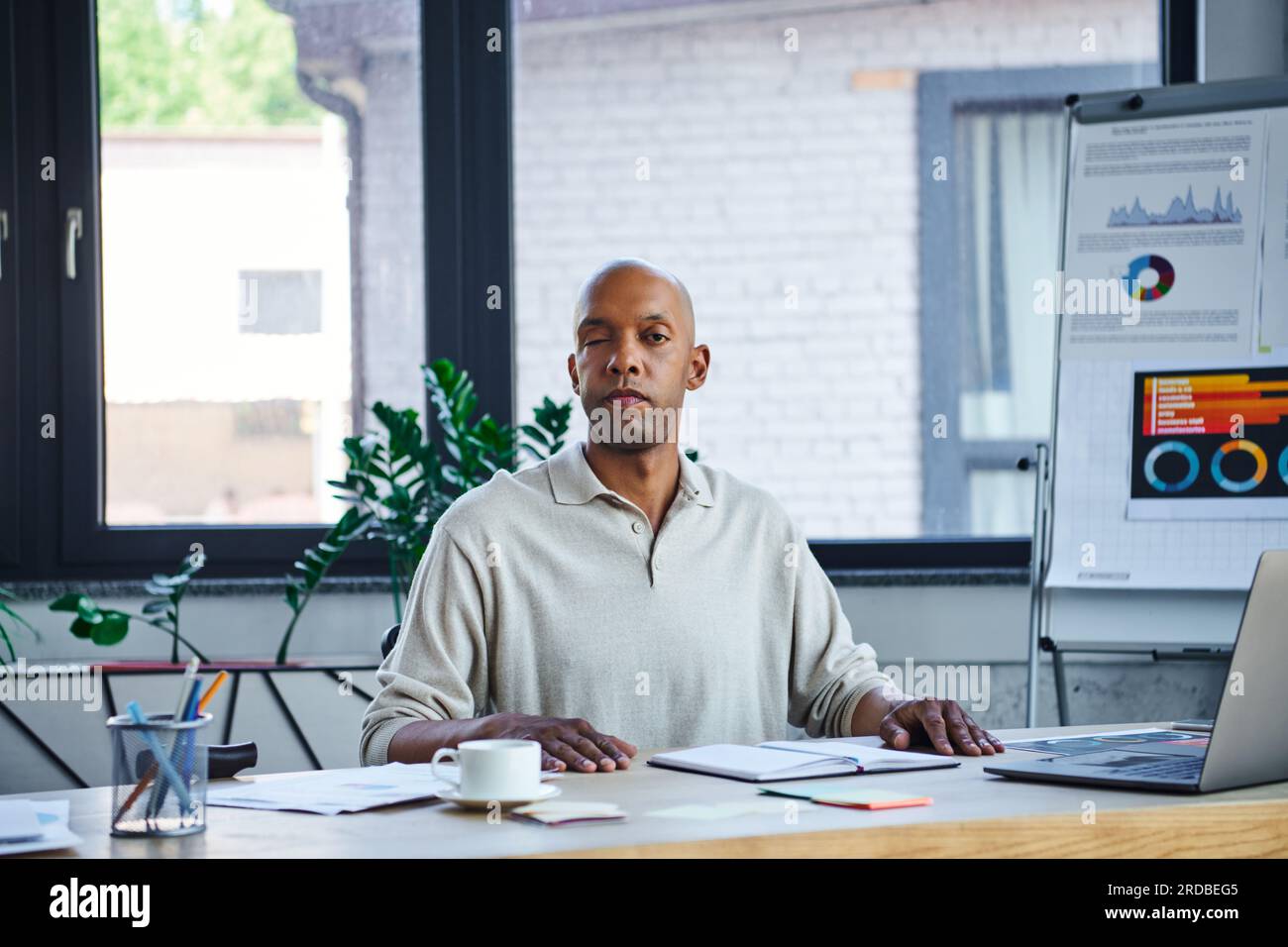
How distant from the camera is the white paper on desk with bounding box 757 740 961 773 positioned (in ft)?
5.00

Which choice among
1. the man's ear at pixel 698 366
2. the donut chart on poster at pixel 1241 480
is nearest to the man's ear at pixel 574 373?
the man's ear at pixel 698 366

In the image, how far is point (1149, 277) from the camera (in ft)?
9.43

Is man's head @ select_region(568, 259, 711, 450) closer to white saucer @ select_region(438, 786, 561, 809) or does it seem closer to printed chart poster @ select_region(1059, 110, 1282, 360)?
white saucer @ select_region(438, 786, 561, 809)

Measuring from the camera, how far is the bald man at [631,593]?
1985 mm

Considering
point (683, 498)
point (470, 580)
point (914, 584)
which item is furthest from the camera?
point (914, 584)

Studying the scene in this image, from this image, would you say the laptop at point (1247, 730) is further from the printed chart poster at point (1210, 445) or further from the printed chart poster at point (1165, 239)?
the printed chart poster at point (1165, 239)

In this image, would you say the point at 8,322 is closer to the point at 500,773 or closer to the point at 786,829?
the point at 500,773

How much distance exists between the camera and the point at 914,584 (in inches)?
126

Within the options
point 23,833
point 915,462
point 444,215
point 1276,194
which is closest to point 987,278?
point 915,462

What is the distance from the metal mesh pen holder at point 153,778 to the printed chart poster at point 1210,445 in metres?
2.13

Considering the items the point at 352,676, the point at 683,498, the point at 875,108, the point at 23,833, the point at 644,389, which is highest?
the point at 875,108

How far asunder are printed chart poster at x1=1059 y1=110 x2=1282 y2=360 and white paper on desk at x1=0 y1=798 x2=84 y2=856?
220 centimetres
